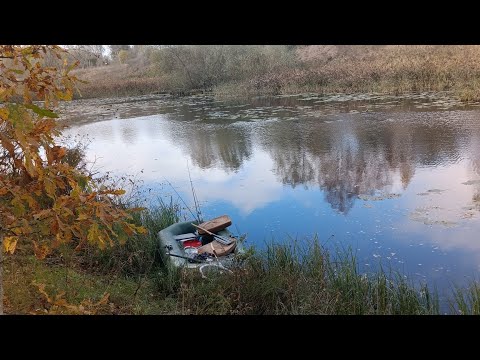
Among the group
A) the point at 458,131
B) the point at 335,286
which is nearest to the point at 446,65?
the point at 458,131

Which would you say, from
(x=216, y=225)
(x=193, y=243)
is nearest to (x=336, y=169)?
(x=216, y=225)

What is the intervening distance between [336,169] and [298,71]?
40.6 feet

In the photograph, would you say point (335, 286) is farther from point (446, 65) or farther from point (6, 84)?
point (446, 65)

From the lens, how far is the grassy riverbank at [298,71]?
50.5 ft

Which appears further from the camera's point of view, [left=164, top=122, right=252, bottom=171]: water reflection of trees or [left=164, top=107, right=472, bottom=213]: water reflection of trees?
Result: [left=164, top=122, right=252, bottom=171]: water reflection of trees

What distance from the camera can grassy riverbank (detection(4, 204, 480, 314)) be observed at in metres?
3.50

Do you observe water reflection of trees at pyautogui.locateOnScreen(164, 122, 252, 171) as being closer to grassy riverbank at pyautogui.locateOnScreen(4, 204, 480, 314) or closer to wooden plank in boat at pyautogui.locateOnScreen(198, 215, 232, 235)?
wooden plank in boat at pyautogui.locateOnScreen(198, 215, 232, 235)

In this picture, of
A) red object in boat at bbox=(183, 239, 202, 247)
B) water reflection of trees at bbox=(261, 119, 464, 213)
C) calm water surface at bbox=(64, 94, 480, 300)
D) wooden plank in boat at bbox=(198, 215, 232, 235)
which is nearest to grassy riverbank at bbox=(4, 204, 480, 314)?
red object in boat at bbox=(183, 239, 202, 247)

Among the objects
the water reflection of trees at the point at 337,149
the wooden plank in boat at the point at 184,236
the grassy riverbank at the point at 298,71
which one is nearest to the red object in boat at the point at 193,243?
the wooden plank in boat at the point at 184,236

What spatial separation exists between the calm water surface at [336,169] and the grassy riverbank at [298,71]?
1614mm

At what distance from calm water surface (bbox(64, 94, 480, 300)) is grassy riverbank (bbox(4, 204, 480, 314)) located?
715 mm
